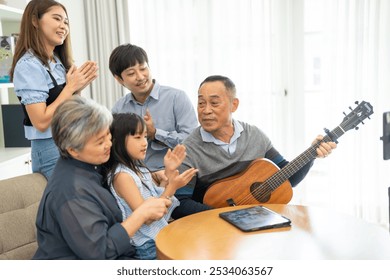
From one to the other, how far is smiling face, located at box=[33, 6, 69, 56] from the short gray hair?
65cm

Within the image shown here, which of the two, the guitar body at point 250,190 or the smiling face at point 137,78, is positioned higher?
the smiling face at point 137,78

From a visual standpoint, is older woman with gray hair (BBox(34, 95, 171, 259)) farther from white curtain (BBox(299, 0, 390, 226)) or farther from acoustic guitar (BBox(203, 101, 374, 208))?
white curtain (BBox(299, 0, 390, 226))

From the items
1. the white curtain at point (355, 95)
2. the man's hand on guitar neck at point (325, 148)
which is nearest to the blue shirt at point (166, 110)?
the man's hand on guitar neck at point (325, 148)

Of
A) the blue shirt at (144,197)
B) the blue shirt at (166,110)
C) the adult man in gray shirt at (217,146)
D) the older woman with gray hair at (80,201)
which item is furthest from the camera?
the blue shirt at (166,110)

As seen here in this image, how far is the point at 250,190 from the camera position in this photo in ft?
6.70

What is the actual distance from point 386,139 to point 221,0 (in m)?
2.28

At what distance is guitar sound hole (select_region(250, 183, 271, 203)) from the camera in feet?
6.69

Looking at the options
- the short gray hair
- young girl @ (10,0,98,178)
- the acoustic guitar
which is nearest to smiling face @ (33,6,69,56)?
young girl @ (10,0,98,178)

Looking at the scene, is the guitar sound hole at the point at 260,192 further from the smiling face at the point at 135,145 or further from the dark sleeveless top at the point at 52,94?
the dark sleeveless top at the point at 52,94

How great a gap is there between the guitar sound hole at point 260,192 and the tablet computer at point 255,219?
0.24m

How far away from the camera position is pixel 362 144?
354cm

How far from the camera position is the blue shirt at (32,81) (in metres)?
1.92

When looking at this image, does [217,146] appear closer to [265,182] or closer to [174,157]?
[265,182]

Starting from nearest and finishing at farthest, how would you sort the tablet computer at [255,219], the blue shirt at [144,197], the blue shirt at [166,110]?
the tablet computer at [255,219]
the blue shirt at [144,197]
the blue shirt at [166,110]
